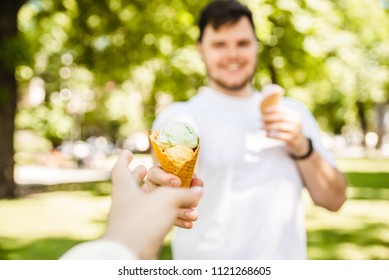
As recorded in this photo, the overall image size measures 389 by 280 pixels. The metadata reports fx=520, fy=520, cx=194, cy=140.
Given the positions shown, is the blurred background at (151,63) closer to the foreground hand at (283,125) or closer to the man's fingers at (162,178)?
the foreground hand at (283,125)

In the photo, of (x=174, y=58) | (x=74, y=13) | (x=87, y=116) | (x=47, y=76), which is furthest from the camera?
(x=87, y=116)

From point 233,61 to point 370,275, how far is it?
53.6 inches

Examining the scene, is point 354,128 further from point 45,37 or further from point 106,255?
point 106,255

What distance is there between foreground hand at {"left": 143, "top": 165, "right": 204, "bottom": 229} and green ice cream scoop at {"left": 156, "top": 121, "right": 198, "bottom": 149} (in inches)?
11.6

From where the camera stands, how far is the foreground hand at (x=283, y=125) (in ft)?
7.08

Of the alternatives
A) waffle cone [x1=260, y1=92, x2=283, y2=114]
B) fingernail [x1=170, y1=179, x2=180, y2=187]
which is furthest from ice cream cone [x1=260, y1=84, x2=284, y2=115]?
fingernail [x1=170, y1=179, x2=180, y2=187]

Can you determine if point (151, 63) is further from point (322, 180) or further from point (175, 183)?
point (175, 183)

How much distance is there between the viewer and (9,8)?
9.93 meters

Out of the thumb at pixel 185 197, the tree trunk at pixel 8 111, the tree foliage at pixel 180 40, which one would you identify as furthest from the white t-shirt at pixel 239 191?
the tree trunk at pixel 8 111

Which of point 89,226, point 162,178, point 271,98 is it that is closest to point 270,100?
point 271,98

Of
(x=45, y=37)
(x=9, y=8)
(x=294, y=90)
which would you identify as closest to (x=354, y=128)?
(x=294, y=90)

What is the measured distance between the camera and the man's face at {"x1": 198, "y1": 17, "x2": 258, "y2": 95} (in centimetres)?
234

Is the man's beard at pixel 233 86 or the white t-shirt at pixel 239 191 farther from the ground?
the man's beard at pixel 233 86

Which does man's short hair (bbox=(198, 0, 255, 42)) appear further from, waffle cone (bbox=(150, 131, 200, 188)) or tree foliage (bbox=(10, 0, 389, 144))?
tree foliage (bbox=(10, 0, 389, 144))
